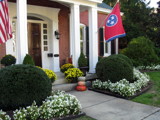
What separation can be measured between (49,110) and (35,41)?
16.1 ft

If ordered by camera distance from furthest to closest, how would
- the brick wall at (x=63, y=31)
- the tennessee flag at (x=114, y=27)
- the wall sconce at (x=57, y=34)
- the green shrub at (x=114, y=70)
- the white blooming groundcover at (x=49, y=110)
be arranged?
the brick wall at (x=63, y=31), the wall sconce at (x=57, y=34), the tennessee flag at (x=114, y=27), the green shrub at (x=114, y=70), the white blooming groundcover at (x=49, y=110)

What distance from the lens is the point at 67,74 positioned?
659 centimetres

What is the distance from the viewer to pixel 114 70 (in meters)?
6.05

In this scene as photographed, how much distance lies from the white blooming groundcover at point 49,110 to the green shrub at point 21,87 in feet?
0.58

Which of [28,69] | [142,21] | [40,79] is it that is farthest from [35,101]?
[142,21]

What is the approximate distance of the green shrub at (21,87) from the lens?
3686mm

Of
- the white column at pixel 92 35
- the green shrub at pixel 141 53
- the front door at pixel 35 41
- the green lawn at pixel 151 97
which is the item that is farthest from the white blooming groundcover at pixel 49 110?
the green shrub at pixel 141 53

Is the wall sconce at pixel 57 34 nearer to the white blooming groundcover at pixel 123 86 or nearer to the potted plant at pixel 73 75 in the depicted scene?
the potted plant at pixel 73 75

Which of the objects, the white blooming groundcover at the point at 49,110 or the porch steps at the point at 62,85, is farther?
the porch steps at the point at 62,85

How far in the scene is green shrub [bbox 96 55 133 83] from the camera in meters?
6.04

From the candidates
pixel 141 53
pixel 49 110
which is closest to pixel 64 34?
pixel 141 53

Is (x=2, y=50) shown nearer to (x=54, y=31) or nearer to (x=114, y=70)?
(x=54, y=31)

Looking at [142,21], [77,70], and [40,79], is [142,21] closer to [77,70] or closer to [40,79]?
[77,70]

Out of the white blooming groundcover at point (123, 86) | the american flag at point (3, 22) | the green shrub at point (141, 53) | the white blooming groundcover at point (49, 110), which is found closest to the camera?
the white blooming groundcover at point (49, 110)
